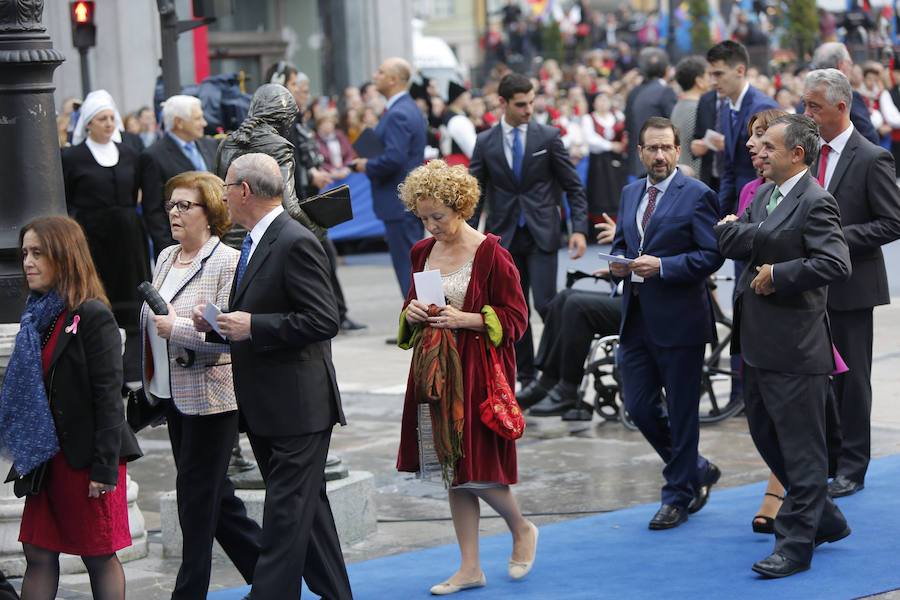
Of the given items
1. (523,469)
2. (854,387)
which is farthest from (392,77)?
(854,387)

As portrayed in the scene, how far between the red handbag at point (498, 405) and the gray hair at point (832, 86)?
2.30 m

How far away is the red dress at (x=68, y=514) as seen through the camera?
5.22 meters

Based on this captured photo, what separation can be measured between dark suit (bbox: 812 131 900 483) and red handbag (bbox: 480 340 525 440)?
1914mm

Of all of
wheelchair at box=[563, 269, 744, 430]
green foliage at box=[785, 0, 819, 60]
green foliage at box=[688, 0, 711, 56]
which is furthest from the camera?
green foliage at box=[688, 0, 711, 56]

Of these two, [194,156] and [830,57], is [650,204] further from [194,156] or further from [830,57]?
[194,156]

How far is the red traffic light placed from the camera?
1848 cm

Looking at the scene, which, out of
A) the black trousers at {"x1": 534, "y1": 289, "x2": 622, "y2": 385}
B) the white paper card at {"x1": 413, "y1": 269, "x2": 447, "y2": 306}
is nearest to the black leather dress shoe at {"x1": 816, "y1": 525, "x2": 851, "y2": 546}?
the white paper card at {"x1": 413, "y1": 269, "x2": 447, "y2": 306}

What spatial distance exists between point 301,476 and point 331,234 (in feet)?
45.9

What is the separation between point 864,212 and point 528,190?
343 cm

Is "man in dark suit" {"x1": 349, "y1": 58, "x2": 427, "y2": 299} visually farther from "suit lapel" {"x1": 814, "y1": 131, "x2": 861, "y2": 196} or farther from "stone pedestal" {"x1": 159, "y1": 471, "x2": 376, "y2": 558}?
"suit lapel" {"x1": 814, "y1": 131, "x2": 861, "y2": 196}

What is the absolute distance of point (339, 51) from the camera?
27.9 metres

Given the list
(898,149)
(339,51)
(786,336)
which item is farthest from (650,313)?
(339,51)

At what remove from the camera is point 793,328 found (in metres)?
6.05

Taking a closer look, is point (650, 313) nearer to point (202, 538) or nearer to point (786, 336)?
point (786, 336)
